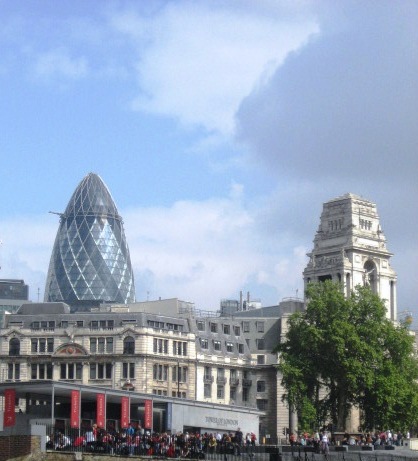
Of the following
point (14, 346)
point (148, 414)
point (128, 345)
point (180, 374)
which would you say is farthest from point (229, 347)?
point (148, 414)

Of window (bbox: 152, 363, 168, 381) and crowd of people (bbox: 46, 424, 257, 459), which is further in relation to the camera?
window (bbox: 152, 363, 168, 381)

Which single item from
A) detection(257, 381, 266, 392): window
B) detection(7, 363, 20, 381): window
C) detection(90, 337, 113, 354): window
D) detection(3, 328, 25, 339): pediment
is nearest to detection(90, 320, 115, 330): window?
detection(90, 337, 113, 354): window

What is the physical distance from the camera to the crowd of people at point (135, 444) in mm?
81875

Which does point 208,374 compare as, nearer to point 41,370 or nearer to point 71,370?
point 71,370

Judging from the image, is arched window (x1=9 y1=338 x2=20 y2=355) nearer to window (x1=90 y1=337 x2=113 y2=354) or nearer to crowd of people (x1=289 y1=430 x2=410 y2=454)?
window (x1=90 y1=337 x2=113 y2=354)

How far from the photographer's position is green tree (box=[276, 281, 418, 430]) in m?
140

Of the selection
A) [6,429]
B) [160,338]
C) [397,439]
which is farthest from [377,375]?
[6,429]

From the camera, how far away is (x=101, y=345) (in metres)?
167

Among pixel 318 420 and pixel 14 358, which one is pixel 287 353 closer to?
pixel 318 420

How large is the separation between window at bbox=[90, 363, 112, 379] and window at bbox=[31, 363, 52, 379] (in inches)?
217

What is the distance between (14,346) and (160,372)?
63.6 feet

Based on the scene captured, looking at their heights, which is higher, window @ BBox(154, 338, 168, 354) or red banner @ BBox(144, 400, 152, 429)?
window @ BBox(154, 338, 168, 354)

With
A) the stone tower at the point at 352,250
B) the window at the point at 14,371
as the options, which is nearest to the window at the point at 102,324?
the window at the point at 14,371

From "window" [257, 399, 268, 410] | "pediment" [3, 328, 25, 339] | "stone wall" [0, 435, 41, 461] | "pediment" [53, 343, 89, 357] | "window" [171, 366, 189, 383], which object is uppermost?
"pediment" [3, 328, 25, 339]
